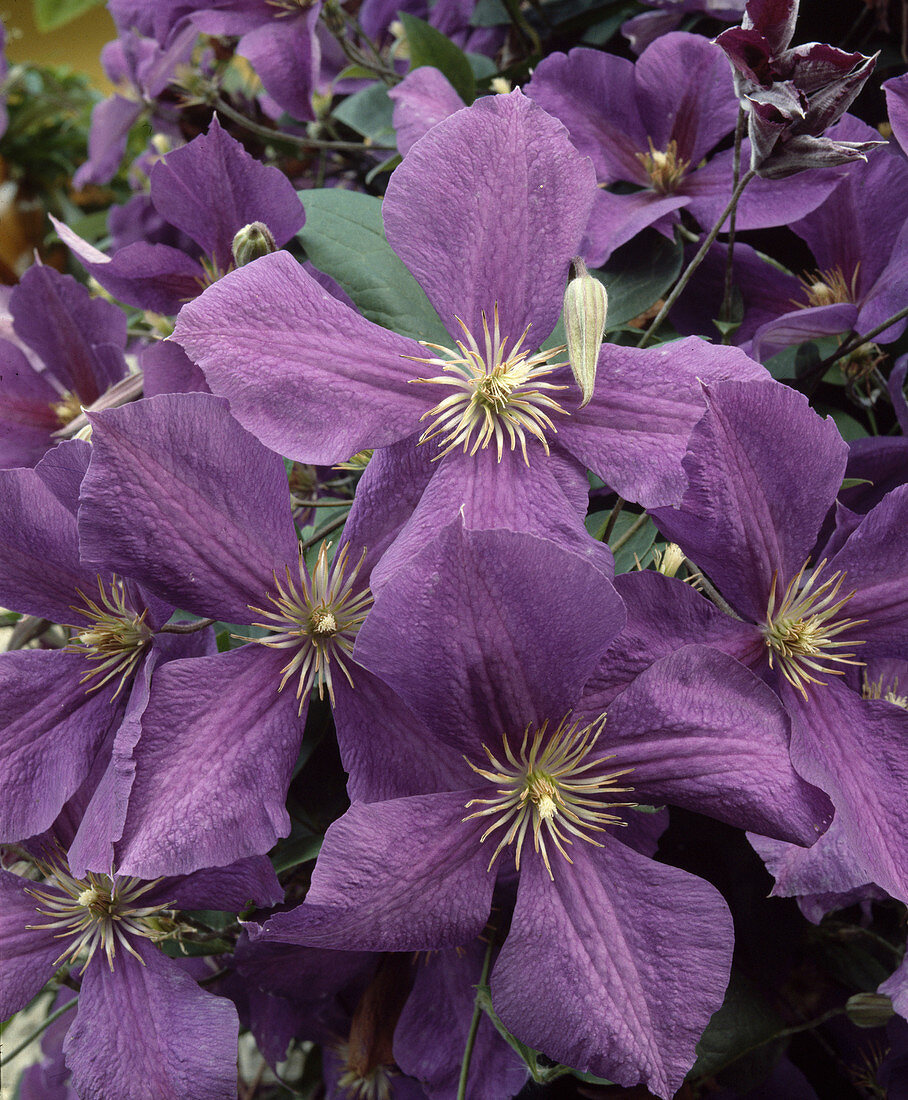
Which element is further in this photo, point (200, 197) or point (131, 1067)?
point (200, 197)

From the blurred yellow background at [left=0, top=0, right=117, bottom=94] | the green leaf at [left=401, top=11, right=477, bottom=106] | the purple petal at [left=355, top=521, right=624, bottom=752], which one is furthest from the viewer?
the blurred yellow background at [left=0, top=0, right=117, bottom=94]

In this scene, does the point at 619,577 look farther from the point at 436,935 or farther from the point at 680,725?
the point at 436,935

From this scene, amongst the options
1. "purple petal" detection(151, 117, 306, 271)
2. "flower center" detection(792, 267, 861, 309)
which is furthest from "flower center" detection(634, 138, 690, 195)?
"purple petal" detection(151, 117, 306, 271)

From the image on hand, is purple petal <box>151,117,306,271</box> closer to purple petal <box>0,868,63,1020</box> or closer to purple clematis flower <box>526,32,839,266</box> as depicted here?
purple clematis flower <box>526,32,839,266</box>

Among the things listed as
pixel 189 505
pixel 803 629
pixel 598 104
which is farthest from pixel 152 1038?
pixel 598 104

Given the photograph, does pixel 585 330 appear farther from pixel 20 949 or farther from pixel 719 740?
pixel 20 949

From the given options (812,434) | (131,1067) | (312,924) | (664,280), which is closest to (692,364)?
(812,434)
